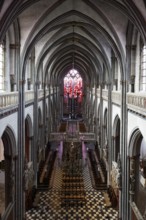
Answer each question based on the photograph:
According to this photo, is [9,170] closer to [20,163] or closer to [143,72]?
[20,163]

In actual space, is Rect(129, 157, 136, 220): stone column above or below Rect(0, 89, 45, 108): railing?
below

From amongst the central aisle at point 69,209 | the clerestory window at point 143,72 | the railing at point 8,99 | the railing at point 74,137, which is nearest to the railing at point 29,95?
the railing at point 8,99

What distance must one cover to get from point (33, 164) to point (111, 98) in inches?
321

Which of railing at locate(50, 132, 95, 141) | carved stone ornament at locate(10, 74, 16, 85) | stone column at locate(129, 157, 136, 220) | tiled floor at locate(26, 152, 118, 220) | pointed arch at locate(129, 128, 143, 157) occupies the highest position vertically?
carved stone ornament at locate(10, 74, 16, 85)

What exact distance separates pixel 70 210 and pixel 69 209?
0.17 meters

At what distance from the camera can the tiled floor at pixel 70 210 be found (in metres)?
17.2

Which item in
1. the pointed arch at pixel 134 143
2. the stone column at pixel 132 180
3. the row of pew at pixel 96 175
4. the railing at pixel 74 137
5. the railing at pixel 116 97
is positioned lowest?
the row of pew at pixel 96 175

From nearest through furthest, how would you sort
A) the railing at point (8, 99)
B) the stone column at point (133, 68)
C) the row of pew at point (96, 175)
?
the railing at point (8, 99)
the stone column at point (133, 68)
the row of pew at point (96, 175)

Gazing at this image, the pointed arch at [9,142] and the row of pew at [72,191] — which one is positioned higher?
the pointed arch at [9,142]

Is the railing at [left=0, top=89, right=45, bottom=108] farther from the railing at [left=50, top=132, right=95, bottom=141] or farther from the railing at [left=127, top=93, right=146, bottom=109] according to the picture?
the railing at [left=50, top=132, right=95, bottom=141]

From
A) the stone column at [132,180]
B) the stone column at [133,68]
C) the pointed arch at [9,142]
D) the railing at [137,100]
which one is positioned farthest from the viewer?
the stone column at [133,68]

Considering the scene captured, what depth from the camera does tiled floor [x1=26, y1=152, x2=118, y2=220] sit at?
1719 centimetres

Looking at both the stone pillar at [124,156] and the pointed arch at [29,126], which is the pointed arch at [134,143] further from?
the pointed arch at [29,126]

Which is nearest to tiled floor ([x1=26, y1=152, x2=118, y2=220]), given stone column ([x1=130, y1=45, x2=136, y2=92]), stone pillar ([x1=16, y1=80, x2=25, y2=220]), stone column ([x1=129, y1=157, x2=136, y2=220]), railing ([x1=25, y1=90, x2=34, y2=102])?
stone pillar ([x1=16, y1=80, x2=25, y2=220])
